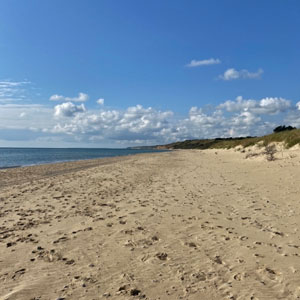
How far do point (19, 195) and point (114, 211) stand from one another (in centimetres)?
681

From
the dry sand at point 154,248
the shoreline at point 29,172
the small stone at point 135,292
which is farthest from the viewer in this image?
the shoreline at point 29,172

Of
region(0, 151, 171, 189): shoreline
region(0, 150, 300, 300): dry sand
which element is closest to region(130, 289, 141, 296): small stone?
region(0, 150, 300, 300): dry sand

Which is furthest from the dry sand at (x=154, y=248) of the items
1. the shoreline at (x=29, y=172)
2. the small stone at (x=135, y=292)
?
the shoreline at (x=29, y=172)

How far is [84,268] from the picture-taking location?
5133mm

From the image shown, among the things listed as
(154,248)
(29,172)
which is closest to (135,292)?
(154,248)

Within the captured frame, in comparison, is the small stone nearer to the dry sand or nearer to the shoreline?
the dry sand

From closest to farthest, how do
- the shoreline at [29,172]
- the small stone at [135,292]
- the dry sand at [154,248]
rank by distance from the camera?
the small stone at [135,292] < the dry sand at [154,248] < the shoreline at [29,172]

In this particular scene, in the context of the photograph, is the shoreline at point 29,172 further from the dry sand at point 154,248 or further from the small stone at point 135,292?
the small stone at point 135,292

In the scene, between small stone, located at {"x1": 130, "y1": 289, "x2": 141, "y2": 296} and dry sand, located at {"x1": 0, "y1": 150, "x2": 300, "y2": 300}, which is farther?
dry sand, located at {"x1": 0, "y1": 150, "x2": 300, "y2": 300}

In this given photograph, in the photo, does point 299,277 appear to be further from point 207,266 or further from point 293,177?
point 293,177

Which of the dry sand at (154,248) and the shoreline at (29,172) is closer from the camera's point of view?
the dry sand at (154,248)

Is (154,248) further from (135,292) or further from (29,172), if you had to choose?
(29,172)

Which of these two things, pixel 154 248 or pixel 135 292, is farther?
pixel 154 248

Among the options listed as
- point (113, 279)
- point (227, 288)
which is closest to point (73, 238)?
point (113, 279)
